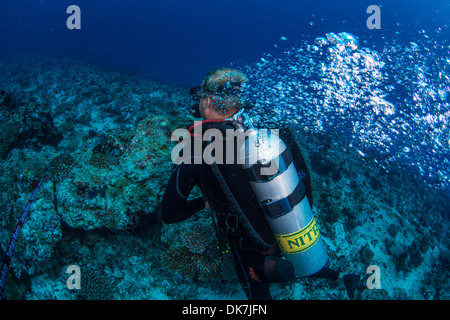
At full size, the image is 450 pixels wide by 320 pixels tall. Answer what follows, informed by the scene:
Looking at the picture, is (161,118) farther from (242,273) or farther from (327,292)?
(327,292)

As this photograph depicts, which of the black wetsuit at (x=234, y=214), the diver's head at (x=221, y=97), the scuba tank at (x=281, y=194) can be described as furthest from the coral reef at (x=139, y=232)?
the diver's head at (x=221, y=97)

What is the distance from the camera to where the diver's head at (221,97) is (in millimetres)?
2916

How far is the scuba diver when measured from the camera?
264 cm

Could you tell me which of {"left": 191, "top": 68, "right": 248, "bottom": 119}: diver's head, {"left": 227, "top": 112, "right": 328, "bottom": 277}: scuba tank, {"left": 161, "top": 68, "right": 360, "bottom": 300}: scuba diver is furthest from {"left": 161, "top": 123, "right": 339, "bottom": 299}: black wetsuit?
{"left": 191, "top": 68, "right": 248, "bottom": 119}: diver's head

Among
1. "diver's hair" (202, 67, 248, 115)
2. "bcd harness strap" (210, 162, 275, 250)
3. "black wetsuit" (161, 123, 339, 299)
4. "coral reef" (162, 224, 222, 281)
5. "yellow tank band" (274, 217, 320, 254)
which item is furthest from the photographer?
"coral reef" (162, 224, 222, 281)

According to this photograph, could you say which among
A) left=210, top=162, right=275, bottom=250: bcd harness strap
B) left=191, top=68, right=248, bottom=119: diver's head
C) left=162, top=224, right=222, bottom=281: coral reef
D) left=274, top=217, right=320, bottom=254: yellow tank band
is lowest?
left=162, top=224, right=222, bottom=281: coral reef

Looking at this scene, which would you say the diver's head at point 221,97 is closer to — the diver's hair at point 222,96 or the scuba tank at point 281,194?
the diver's hair at point 222,96

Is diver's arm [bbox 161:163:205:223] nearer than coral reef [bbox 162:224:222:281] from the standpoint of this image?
Yes

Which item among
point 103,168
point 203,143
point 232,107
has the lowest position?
point 103,168

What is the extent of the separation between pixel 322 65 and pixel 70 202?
1184 centimetres

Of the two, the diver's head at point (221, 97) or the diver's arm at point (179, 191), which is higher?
the diver's head at point (221, 97)

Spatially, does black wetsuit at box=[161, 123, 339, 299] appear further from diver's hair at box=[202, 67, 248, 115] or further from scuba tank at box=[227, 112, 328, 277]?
diver's hair at box=[202, 67, 248, 115]

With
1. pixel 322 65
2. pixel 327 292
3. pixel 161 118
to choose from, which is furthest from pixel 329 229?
pixel 322 65

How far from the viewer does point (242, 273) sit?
3240 millimetres
